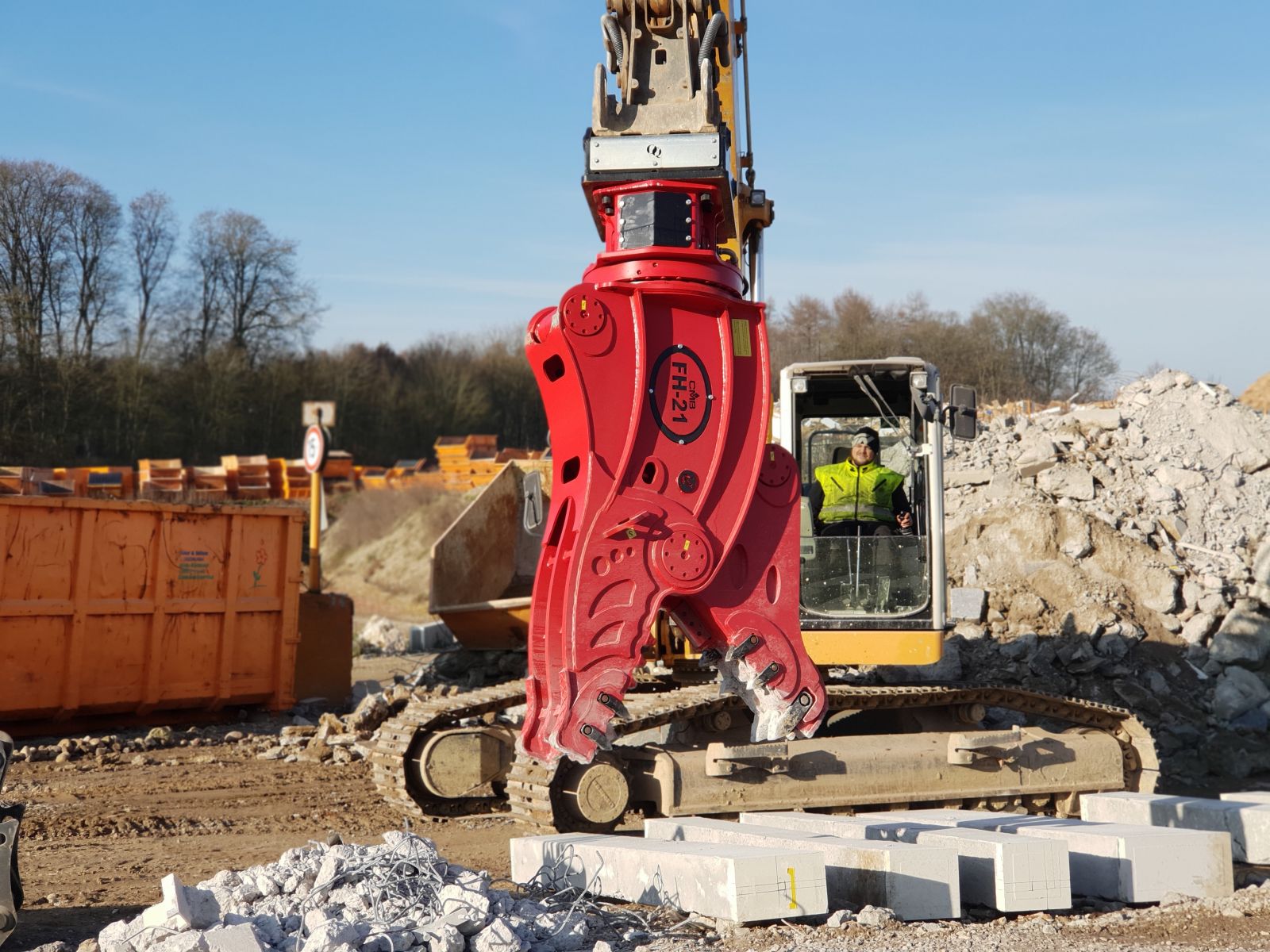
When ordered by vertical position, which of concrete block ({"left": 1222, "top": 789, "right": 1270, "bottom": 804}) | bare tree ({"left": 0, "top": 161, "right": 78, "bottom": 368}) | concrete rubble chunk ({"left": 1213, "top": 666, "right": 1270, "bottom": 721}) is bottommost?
concrete block ({"left": 1222, "top": 789, "right": 1270, "bottom": 804})

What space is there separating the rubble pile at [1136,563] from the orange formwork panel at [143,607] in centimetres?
590

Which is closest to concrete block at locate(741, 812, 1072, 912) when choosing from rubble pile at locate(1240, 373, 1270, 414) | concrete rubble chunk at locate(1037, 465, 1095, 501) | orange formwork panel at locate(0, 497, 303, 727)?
orange formwork panel at locate(0, 497, 303, 727)

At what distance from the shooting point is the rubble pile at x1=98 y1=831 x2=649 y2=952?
4156mm

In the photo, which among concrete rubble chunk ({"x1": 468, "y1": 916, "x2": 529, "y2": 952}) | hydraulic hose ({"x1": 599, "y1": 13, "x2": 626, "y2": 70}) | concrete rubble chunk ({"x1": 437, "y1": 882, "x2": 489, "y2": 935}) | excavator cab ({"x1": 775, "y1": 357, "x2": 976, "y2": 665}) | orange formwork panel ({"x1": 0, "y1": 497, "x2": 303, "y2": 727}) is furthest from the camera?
orange formwork panel ({"x1": 0, "y1": 497, "x2": 303, "y2": 727})

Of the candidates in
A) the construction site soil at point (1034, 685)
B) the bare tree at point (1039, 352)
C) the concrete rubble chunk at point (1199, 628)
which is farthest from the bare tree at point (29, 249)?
the concrete rubble chunk at point (1199, 628)

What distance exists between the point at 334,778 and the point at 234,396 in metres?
30.8

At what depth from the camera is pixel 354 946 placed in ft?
13.6

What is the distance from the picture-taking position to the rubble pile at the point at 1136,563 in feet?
38.3

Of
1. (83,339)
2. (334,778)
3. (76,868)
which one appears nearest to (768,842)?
(76,868)

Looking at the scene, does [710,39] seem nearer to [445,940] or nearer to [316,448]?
[445,940]

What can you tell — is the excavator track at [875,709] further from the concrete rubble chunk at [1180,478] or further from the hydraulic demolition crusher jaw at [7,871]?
the concrete rubble chunk at [1180,478]

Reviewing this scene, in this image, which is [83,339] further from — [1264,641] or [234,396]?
[1264,641]

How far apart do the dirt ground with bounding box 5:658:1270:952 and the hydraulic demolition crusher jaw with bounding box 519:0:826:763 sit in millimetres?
1287

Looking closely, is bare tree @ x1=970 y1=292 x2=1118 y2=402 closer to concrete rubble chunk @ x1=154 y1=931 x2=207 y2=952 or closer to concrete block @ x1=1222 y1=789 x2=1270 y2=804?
concrete block @ x1=1222 y1=789 x2=1270 y2=804
